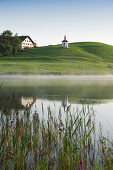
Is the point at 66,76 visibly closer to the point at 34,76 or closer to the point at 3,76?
the point at 34,76

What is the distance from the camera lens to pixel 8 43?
4203 inches

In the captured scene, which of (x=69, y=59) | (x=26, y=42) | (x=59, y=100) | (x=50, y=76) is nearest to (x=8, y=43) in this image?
(x=69, y=59)

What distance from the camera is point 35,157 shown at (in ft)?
26.0

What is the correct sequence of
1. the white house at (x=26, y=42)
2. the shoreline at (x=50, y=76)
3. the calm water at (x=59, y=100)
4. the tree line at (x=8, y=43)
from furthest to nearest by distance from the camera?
the white house at (x=26, y=42)
the tree line at (x=8, y=43)
the shoreline at (x=50, y=76)
the calm water at (x=59, y=100)

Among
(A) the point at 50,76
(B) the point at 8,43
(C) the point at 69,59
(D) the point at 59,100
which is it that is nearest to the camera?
(D) the point at 59,100

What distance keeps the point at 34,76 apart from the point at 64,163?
55192mm

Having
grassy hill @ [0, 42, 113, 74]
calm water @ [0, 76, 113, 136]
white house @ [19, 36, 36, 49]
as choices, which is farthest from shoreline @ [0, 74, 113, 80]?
white house @ [19, 36, 36, 49]

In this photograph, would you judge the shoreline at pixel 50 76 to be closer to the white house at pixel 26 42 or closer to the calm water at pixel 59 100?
the calm water at pixel 59 100

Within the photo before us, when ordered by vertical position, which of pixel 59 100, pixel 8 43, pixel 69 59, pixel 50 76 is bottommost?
pixel 50 76

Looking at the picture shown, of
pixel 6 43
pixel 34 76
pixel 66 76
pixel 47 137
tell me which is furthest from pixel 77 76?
pixel 47 137

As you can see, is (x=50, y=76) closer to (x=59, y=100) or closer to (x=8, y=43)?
(x=59, y=100)

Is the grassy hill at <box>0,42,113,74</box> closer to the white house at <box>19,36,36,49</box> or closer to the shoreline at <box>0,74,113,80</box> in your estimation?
the shoreline at <box>0,74,113,80</box>

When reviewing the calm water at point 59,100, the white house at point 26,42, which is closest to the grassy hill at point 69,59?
the white house at point 26,42

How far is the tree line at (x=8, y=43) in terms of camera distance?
105938 millimetres
